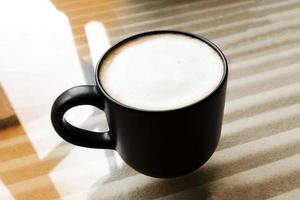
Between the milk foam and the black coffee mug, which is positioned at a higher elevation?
the milk foam

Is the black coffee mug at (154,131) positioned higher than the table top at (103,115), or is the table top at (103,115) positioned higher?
the black coffee mug at (154,131)

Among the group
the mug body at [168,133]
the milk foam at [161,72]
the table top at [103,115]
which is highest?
the milk foam at [161,72]

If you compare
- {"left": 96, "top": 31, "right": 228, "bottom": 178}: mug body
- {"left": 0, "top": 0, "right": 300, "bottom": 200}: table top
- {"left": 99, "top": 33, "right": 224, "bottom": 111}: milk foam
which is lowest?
{"left": 0, "top": 0, "right": 300, "bottom": 200}: table top

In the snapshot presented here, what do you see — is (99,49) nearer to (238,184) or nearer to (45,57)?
(45,57)

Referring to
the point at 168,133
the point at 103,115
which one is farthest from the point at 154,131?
the point at 103,115

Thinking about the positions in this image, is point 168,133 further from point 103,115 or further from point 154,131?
point 103,115
